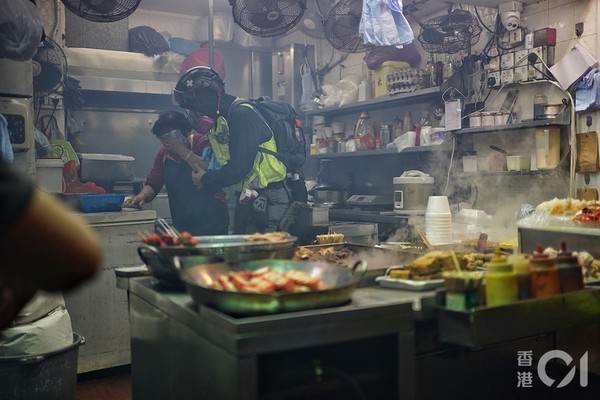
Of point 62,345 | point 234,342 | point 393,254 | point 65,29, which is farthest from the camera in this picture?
point 65,29

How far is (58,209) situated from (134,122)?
651 cm

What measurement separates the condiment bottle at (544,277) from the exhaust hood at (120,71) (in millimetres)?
5678

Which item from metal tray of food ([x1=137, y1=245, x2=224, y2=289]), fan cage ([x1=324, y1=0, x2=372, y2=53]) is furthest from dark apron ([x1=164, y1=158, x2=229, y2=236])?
metal tray of food ([x1=137, y1=245, x2=224, y2=289])

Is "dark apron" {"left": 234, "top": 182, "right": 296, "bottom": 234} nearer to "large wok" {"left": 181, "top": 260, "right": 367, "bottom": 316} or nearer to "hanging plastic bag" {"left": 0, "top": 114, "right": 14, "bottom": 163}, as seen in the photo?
"hanging plastic bag" {"left": 0, "top": 114, "right": 14, "bottom": 163}

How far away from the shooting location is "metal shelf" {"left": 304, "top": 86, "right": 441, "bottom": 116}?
5660 millimetres

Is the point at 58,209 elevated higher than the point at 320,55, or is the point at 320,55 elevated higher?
the point at 320,55

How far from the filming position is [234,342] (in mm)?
1549

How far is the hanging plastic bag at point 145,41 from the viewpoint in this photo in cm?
710

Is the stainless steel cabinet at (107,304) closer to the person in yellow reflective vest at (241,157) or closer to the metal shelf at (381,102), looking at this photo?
the person in yellow reflective vest at (241,157)

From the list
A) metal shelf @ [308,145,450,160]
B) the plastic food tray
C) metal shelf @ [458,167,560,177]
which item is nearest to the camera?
the plastic food tray

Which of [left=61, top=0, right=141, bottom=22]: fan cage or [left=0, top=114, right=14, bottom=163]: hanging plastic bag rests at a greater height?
[left=61, top=0, right=141, bottom=22]: fan cage

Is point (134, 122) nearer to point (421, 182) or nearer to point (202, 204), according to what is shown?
point (202, 204)

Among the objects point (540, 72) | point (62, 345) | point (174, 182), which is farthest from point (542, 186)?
point (62, 345)

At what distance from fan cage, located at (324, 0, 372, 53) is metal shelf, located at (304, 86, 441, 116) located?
69 centimetres
